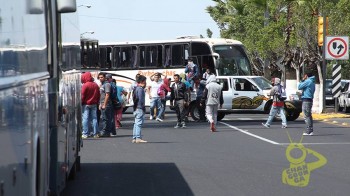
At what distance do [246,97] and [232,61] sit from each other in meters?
10.0

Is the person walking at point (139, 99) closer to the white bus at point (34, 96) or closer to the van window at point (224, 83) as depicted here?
the white bus at point (34, 96)

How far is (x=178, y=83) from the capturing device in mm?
31812

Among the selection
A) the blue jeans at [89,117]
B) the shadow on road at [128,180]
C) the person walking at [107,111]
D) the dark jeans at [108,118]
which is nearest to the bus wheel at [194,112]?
the person walking at [107,111]

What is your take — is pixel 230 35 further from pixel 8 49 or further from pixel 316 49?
pixel 8 49

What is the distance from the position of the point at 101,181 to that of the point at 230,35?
5910 cm

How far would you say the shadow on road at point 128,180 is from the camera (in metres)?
13.3

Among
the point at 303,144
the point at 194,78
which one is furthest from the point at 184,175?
the point at 194,78

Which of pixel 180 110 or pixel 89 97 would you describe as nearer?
pixel 89 97

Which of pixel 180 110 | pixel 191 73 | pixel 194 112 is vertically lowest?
pixel 194 112

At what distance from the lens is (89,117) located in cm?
2516

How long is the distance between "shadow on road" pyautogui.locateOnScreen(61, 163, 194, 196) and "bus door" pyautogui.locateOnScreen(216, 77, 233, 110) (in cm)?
1819

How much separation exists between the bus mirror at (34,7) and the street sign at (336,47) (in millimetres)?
29789

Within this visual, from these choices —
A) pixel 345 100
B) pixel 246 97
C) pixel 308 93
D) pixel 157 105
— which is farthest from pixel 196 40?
pixel 308 93

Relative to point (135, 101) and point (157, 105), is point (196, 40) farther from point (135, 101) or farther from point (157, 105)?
point (135, 101)
